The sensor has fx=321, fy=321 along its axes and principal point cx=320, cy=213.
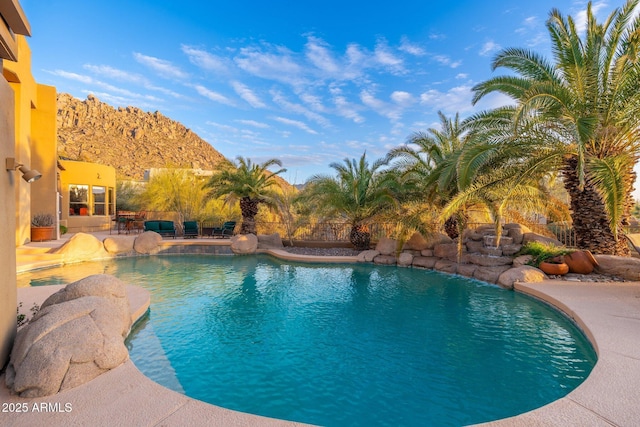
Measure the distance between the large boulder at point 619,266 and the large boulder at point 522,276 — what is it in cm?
142

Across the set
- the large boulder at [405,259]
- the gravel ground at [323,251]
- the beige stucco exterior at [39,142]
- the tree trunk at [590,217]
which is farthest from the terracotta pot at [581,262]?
the beige stucco exterior at [39,142]

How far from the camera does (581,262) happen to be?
8594mm

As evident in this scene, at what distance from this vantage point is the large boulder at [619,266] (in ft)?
26.2

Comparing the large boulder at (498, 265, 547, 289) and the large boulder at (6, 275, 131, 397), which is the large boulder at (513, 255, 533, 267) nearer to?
the large boulder at (498, 265, 547, 289)

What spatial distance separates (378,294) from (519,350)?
3633 millimetres

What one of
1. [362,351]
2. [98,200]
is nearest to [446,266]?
[362,351]

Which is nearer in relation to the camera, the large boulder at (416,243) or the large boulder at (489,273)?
the large boulder at (489,273)

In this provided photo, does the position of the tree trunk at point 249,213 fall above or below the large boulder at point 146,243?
above

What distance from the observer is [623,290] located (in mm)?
7199

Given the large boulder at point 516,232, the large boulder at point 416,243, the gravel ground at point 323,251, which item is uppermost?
the large boulder at point 516,232

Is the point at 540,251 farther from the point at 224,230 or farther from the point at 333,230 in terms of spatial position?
the point at 224,230

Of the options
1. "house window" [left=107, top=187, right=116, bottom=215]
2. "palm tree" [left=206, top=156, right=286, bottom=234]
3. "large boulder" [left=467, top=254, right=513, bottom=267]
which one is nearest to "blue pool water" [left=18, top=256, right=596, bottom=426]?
"large boulder" [left=467, top=254, right=513, bottom=267]

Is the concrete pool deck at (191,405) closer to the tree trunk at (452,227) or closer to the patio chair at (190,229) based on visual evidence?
the tree trunk at (452,227)

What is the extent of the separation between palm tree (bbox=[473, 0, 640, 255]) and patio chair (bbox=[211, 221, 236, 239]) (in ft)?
44.2
